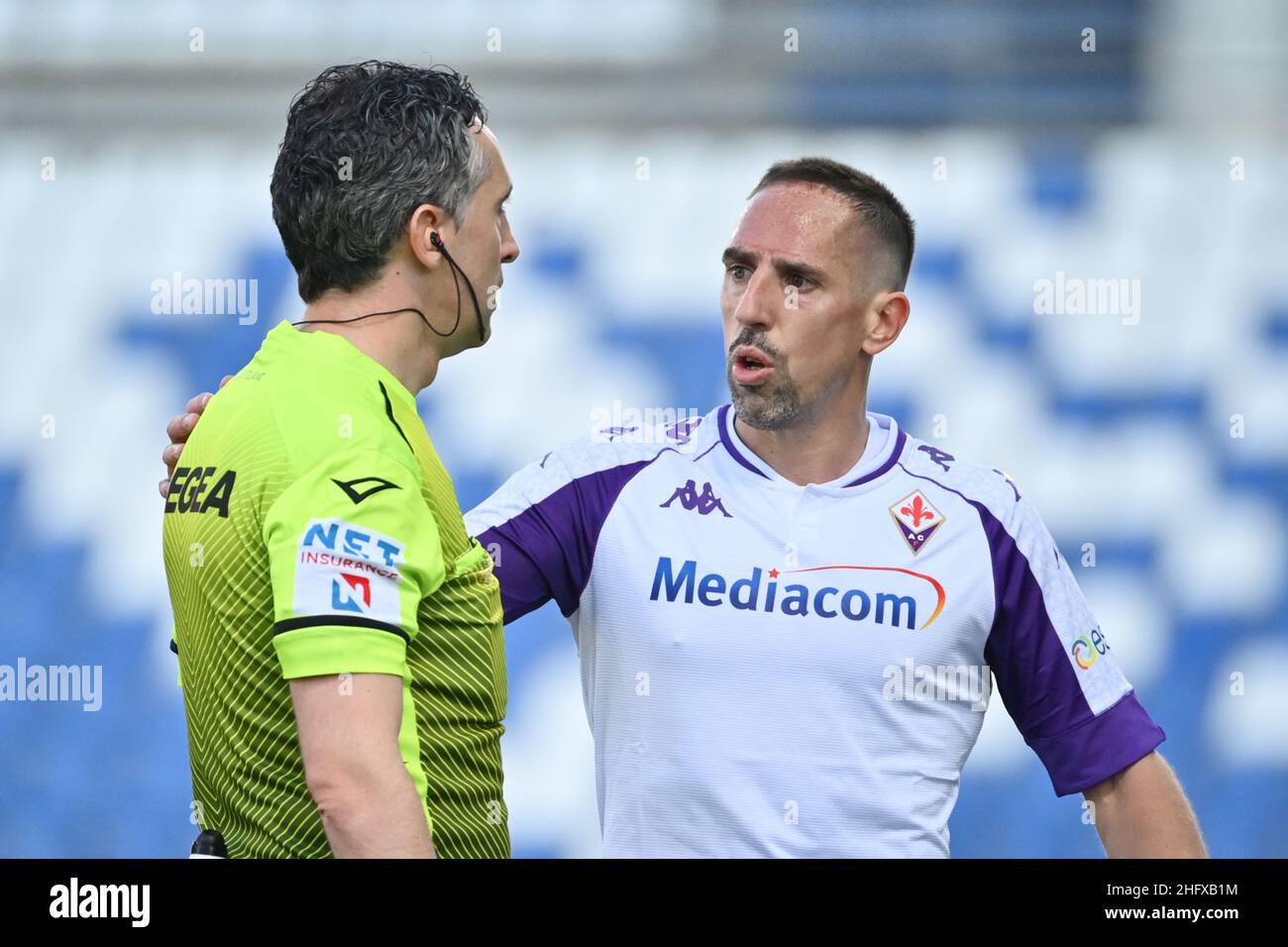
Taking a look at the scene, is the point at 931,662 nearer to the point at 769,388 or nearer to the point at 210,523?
the point at 769,388

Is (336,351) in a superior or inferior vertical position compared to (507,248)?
inferior

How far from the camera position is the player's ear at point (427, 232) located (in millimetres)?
1615

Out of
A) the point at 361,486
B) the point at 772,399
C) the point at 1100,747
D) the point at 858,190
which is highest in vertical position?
the point at 858,190

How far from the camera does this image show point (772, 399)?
2326 mm

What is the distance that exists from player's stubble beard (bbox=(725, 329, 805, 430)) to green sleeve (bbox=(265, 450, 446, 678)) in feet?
3.25

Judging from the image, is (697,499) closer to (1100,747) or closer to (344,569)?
(1100,747)

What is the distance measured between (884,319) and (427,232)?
108 cm

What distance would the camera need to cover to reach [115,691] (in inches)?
150

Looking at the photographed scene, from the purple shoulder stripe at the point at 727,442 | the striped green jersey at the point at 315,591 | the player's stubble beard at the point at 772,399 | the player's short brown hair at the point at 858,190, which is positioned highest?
the player's short brown hair at the point at 858,190

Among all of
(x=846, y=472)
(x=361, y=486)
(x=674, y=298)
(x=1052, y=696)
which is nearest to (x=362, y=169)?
(x=361, y=486)

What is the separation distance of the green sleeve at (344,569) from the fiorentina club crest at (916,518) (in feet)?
3.49

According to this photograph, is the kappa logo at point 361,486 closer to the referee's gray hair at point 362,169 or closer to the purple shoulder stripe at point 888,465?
the referee's gray hair at point 362,169

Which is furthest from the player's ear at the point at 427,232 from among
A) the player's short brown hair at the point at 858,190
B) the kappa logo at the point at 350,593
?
the player's short brown hair at the point at 858,190
